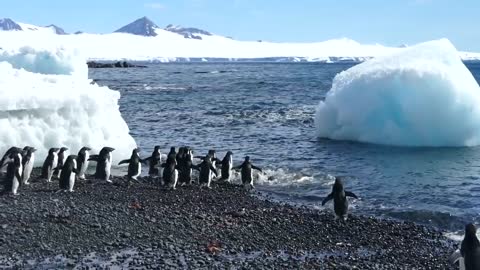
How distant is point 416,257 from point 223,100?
32.6 m

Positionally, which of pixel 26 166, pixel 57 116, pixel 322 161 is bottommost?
pixel 322 161

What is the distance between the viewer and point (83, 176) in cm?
1353

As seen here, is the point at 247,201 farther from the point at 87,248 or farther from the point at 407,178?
the point at 407,178

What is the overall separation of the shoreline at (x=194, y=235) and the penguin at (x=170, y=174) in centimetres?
126

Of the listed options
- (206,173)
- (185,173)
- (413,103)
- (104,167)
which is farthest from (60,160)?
(413,103)

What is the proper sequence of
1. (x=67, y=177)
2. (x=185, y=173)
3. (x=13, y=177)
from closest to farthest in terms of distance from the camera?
1. (x=13, y=177)
2. (x=67, y=177)
3. (x=185, y=173)

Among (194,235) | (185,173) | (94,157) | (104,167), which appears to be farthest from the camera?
(94,157)

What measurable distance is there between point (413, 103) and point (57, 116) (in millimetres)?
10905

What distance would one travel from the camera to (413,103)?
65.4 feet

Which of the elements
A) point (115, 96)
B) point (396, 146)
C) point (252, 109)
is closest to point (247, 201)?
point (115, 96)

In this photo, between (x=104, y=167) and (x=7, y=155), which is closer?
(x=7, y=155)

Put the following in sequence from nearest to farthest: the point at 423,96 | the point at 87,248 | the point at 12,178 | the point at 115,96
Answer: the point at 87,248
the point at 12,178
the point at 115,96
the point at 423,96

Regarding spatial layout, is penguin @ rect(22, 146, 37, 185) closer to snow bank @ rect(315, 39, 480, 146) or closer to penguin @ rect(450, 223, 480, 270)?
penguin @ rect(450, 223, 480, 270)

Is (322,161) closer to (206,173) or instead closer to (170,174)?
(206,173)
